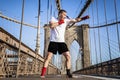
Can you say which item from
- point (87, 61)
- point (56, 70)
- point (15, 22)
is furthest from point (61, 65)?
point (15, 22)

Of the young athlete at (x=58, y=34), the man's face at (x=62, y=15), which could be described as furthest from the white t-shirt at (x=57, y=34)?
the man's face at (x=62, y=15)

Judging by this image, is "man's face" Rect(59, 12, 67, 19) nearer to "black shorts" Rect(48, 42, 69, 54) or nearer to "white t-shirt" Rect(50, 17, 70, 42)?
"white t-shirt" Rect(50, 17, 70, 42)

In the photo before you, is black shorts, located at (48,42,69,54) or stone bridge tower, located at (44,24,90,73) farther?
stone bridge tower, located at (44,24,90,73)

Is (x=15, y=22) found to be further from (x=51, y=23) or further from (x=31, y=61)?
(x=51, y=23)

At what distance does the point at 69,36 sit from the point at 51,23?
2945 centimetres

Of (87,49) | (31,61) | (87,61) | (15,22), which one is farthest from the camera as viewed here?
(15,22)

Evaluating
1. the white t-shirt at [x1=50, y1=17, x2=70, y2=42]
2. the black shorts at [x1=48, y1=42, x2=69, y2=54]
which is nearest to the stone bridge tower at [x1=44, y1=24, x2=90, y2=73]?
the black shorts at [x1=48, y1=42, x2=69, y2=54]

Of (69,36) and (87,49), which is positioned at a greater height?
(69,36)

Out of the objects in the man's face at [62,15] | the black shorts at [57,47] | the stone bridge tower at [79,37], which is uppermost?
the stone bridge tower at [79,37]

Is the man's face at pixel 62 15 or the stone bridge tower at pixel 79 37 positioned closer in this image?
the man's face at pixel 62 15

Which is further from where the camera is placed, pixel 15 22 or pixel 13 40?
pixel 15 22

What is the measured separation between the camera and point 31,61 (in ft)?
36.1

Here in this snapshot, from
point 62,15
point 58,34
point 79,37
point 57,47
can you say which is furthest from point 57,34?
point 79,37

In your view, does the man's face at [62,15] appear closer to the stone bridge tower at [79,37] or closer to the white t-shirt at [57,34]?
the white t-shirt at [57,34]
